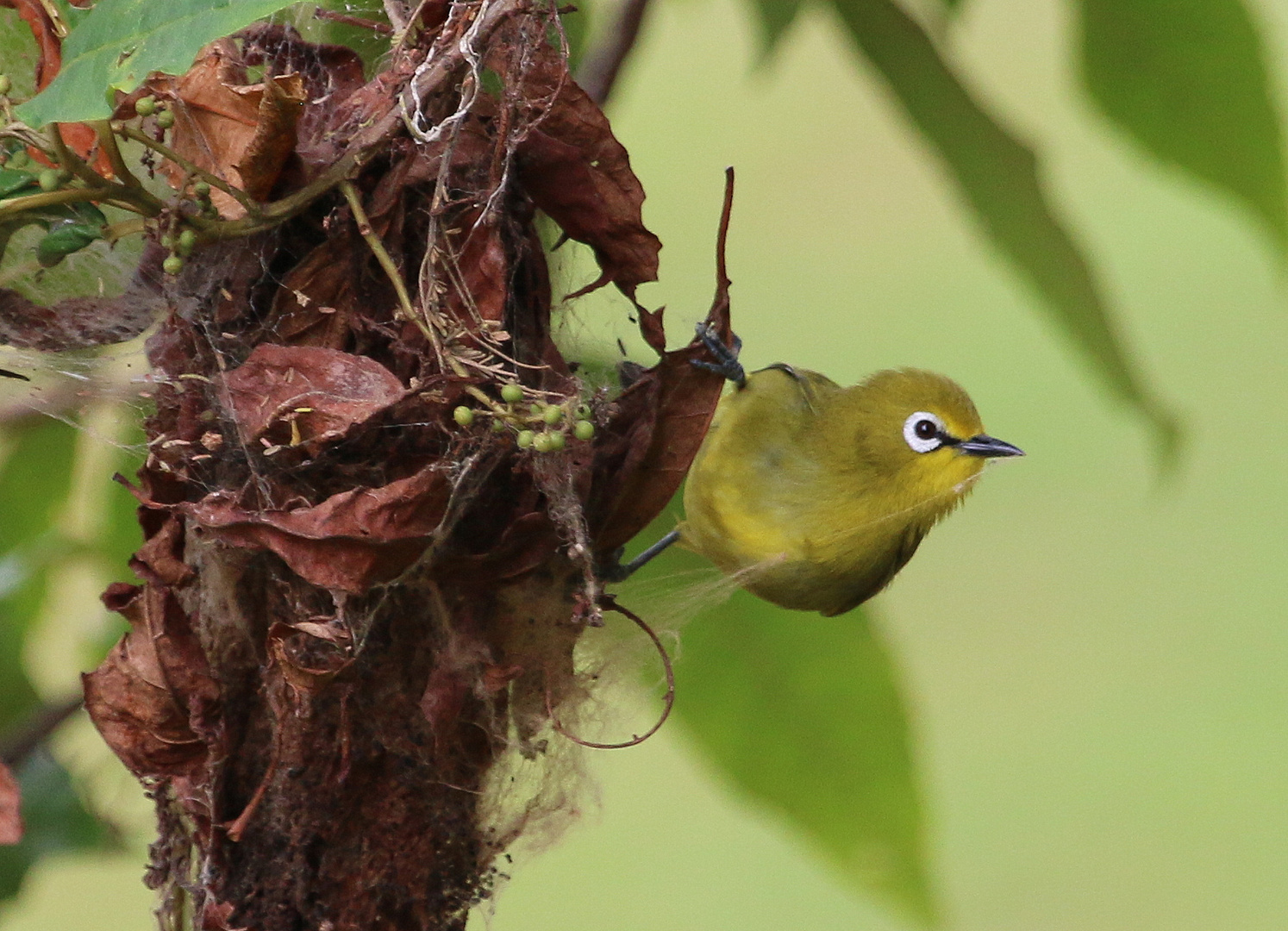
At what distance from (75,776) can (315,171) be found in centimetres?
118

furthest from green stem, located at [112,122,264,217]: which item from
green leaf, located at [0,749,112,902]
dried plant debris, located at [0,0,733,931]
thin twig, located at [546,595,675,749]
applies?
green leaf, located at [0,749,112,902]

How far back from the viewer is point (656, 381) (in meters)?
1.28

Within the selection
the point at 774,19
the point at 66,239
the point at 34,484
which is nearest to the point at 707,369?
the point at 66,239

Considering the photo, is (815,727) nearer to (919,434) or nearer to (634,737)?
(919,434)

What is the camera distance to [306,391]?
1164 millimetres

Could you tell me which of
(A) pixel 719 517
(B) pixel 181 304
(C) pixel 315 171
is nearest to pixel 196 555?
(B) pixel 181 304

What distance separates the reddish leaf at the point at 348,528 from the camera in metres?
Result: 1.12

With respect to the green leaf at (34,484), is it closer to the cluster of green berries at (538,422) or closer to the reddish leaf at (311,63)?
the reddish leaf at (311,63)

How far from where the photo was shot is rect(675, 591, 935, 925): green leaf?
1907 mm

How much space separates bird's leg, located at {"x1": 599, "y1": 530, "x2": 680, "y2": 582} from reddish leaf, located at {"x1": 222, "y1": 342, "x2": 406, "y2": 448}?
36 cm

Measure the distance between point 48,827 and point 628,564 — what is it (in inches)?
36.3

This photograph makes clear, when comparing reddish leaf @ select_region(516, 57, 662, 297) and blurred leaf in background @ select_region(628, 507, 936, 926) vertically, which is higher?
reddish leaf @ select_region(516, 57, 662, 297)

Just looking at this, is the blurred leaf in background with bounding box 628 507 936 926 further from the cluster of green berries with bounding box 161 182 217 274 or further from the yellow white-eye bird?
the cluster of green berries with bounding box 161 182 217 274

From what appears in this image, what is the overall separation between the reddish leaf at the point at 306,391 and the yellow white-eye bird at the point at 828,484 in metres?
0.73
